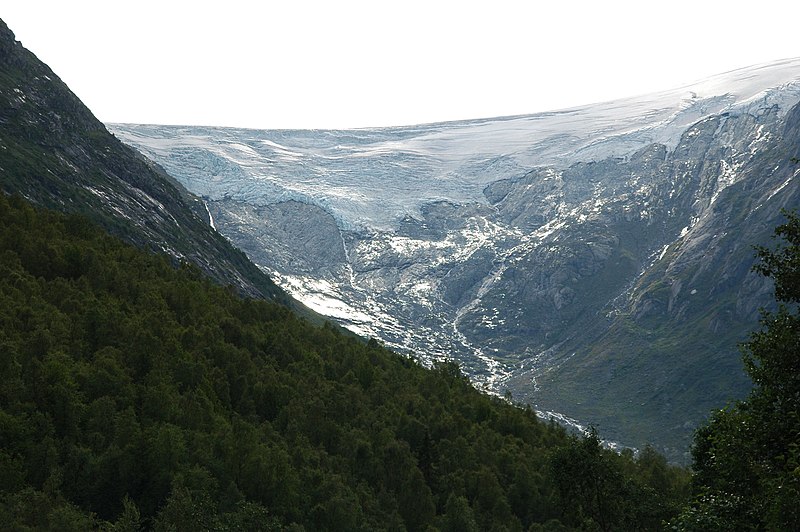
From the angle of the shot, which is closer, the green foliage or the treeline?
the green foliage

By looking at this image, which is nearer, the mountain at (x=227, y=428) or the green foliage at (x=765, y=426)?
the green foliage at (x=765, y=426)

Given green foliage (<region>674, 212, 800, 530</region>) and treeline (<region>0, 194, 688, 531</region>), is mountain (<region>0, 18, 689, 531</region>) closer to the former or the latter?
treeline (<region>0, 194, 688, 531</region>)

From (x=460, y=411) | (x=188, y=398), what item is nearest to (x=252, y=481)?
(x=188, y=398)

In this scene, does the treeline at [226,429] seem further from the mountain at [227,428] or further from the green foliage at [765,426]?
the green foliage at [765,426]

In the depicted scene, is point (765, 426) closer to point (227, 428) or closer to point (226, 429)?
point (226, 429)

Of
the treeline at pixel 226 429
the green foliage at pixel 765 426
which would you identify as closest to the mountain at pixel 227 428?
the treeline at pixel 226 429

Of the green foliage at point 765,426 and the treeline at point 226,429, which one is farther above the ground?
the green foliage at point 765,426

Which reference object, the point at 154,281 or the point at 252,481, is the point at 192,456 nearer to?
the point at 252,481

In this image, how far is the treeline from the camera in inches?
2744

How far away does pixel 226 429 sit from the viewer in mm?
90000

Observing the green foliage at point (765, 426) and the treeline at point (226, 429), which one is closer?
the green foliage at point (765, 426)

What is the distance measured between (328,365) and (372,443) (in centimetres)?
3054

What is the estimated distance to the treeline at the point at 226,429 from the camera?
69.7 metres

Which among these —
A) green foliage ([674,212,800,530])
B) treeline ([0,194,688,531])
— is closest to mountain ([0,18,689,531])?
treeline ([0,194,688,531])
